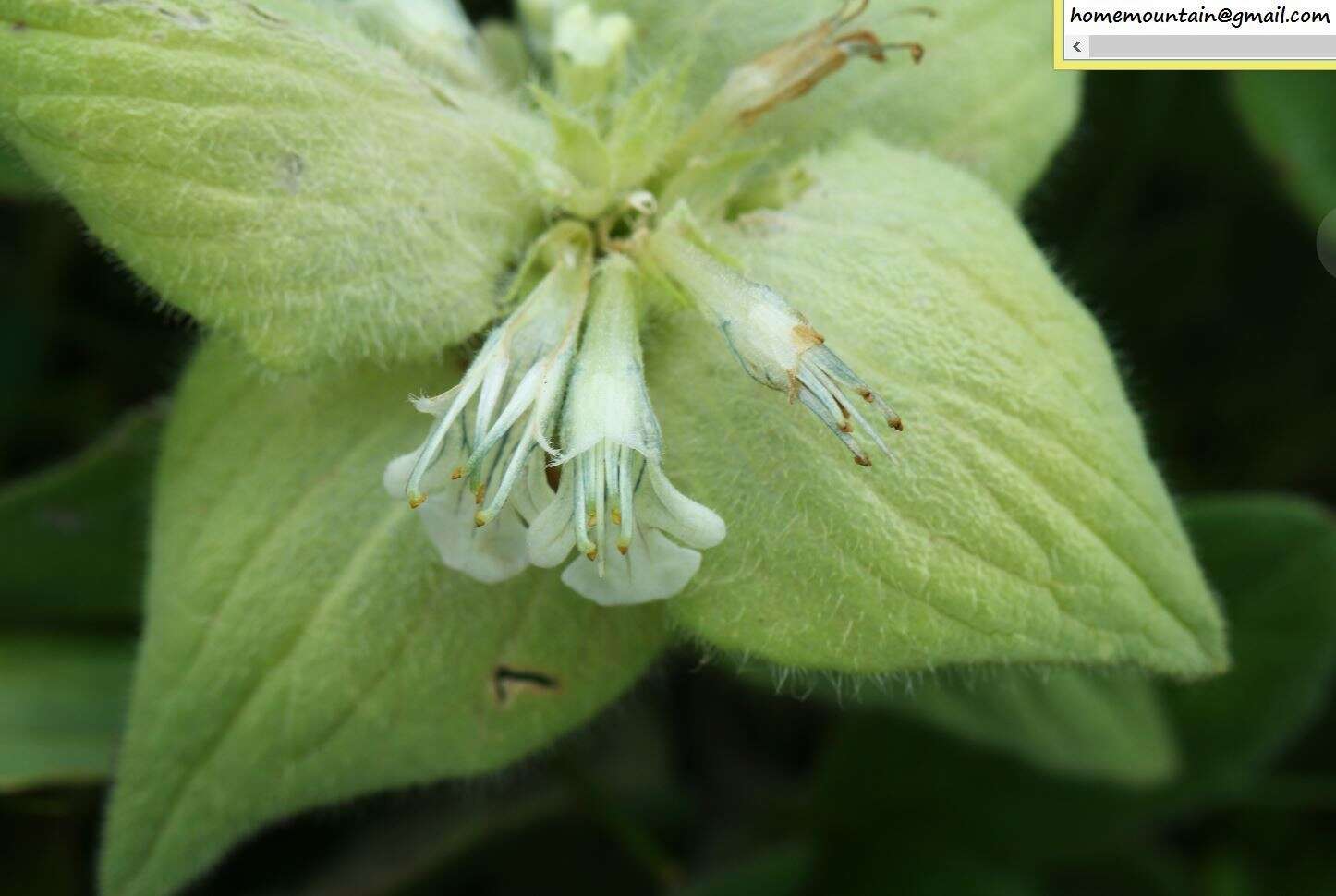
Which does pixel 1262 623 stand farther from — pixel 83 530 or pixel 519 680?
pixel 83 530

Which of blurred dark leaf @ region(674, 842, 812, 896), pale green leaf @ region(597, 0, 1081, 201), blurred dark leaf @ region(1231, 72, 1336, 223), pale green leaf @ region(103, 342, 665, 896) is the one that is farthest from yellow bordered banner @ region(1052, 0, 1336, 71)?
blurred dark leaf @ region(674, 842, 812, 896)

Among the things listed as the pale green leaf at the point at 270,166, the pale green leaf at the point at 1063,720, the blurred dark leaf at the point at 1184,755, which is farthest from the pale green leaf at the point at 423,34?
the blurred dark leaf at the point at 1184,755

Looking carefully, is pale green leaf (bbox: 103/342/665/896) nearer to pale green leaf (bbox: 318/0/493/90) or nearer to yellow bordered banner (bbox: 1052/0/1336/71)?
pale green leaf (bbox: 318/0/493/90)

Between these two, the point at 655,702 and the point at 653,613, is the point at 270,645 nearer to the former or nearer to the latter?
the point at 653,613

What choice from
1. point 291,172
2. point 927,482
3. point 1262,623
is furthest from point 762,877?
point 291,172

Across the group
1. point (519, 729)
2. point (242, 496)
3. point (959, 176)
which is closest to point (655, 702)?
point (519, 729)

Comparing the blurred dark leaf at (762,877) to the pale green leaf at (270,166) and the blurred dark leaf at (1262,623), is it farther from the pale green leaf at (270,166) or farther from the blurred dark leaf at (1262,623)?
the pale green leaf at (270,166)
